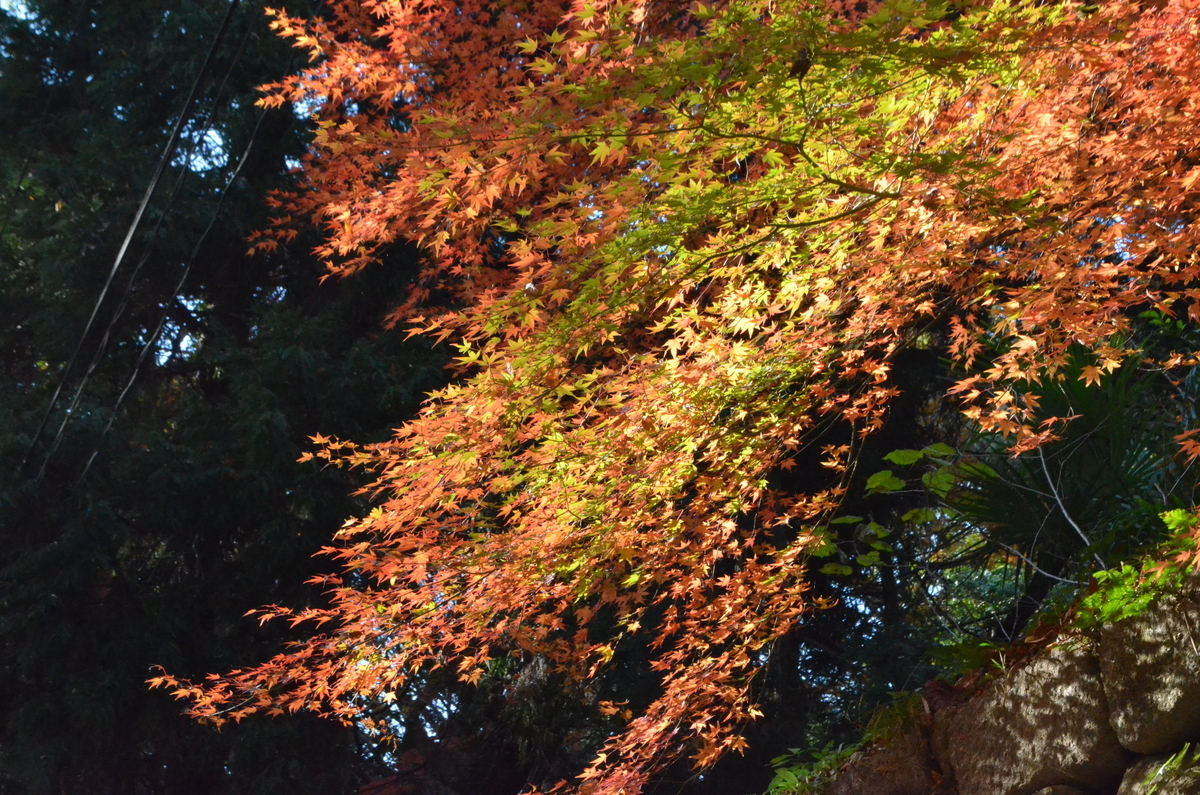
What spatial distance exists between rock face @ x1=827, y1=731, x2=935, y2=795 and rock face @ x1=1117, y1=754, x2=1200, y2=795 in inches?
37.0

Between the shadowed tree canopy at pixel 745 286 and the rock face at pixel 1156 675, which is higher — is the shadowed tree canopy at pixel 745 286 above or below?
above

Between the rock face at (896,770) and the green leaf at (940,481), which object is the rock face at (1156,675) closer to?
the rock face at (896,770)

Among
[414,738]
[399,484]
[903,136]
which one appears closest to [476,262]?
[399,484]

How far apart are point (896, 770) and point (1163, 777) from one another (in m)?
1.29

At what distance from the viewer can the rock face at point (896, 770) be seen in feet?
13.3

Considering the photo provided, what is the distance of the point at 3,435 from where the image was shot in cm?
652

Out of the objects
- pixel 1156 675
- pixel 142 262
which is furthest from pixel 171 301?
pixel 1156 675

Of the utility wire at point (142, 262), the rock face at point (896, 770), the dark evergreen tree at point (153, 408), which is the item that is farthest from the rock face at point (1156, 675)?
the dark evergreen tree at point (153, 408)

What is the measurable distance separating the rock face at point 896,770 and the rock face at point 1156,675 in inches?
38.4

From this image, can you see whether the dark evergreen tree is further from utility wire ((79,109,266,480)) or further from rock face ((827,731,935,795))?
rock face ((827,731,935,795))

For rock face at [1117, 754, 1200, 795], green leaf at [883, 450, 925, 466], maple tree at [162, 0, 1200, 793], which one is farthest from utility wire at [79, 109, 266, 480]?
rock face at [1117, 754, 1200, 795]

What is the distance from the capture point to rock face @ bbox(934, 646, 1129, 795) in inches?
133

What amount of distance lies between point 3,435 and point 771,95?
6185 mm

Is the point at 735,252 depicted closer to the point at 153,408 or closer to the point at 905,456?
the point at 905,456
